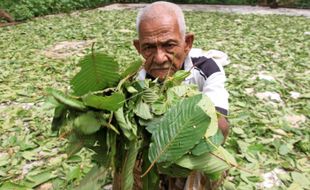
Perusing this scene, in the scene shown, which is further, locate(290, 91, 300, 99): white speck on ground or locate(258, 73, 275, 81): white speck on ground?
locate(258, 73, 275, 81): white speck on ground

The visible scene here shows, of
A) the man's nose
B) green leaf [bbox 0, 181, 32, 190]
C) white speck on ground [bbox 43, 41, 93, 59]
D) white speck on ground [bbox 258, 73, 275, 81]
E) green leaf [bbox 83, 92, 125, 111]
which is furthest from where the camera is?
white speck on ground [bbox 43, 41, 93, 59]

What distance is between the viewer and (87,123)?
Answer: 1250 millimetres

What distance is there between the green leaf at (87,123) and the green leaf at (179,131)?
20 centimetres

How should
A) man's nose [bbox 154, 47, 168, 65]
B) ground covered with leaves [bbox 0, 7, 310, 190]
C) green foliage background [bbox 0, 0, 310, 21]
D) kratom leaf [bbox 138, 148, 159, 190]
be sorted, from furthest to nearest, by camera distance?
green foliage background [bbox 0, 0, 310, 21] → ground covered with leaves [bbox 0, 7, 310, 190] → man's nose [bbox 154, 47, 168, 65] → kratom leaf [bbox 138, 148, 159, 190]

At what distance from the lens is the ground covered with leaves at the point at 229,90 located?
2477 millimetres

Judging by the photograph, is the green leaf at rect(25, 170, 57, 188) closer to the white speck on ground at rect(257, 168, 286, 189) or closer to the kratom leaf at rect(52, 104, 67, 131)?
the kratom leaf at rect(52, 104, 67, 131)

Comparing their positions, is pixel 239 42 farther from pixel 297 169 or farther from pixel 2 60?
pixel 297 169

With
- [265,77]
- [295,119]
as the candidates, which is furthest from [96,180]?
[265,77]

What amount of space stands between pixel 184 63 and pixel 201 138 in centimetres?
91

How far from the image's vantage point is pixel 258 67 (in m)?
4.80

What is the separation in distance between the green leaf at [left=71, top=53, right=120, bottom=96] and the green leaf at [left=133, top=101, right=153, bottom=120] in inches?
4.7

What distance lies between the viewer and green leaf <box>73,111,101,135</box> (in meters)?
1.25

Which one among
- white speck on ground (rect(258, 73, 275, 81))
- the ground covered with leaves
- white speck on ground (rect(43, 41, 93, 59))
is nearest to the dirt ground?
the ground covered with leaves

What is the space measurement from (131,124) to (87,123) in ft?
0.53
